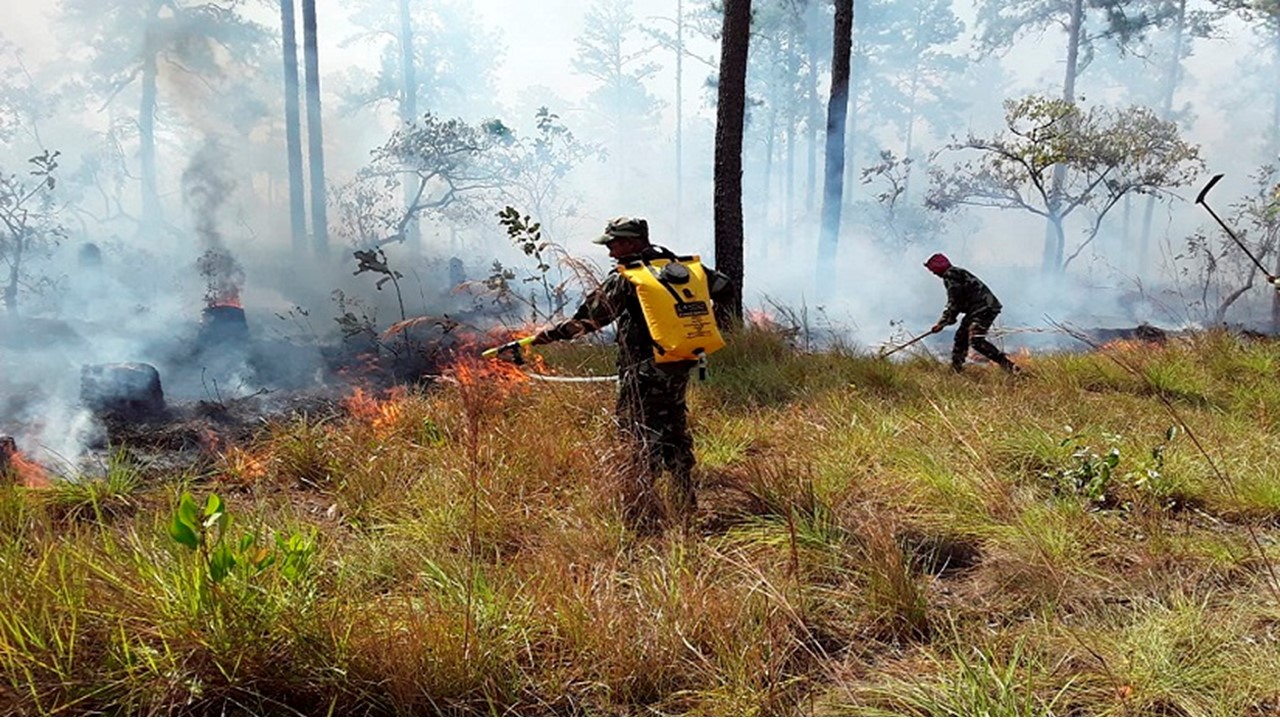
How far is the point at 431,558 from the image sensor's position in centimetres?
251

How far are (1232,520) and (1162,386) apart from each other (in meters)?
2.75

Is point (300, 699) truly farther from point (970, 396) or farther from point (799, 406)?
point (970, 396)

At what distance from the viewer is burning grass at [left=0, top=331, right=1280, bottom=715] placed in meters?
1.77

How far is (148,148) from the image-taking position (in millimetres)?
17547

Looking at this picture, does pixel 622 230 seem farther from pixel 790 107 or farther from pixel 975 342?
pixel 790 107

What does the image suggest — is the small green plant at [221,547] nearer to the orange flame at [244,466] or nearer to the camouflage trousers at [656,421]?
the camouflage trousers at [656,421]

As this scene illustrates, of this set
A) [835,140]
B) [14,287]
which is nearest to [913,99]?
[835,140]

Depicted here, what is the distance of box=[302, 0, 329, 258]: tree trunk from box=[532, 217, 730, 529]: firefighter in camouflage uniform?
1424cm

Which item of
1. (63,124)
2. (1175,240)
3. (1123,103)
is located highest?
(1123,103)

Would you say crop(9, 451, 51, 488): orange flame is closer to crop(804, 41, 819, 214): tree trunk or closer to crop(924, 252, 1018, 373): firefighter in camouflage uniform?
crop(924, 252, 1018, 373): firefighter in camouflage uniform

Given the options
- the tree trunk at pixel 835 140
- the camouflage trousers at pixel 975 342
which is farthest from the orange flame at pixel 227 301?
the camouflage trousers at pixel 975 342

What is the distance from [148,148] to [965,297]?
19.7 metres

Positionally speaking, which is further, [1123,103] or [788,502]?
[1123,103]

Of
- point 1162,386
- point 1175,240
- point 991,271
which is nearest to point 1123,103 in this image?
point 1175,240
